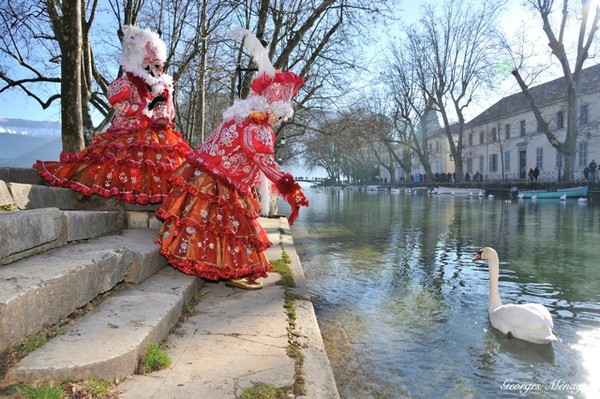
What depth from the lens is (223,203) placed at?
4.41 m

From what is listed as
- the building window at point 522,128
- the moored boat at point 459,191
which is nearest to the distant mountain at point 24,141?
the moored boat at point 459,191

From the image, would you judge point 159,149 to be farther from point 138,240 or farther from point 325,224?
point 325,224

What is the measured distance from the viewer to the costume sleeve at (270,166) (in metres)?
4.15

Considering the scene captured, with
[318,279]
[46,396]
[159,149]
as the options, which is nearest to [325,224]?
[318,279]

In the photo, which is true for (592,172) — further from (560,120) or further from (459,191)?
(560,120)

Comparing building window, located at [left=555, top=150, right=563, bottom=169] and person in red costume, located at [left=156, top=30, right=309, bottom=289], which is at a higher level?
building window, located at [left=555, top=150, right=563, bottom=169]

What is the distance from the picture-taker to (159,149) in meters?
5.59

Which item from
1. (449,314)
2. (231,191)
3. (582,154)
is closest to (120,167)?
(231,191)

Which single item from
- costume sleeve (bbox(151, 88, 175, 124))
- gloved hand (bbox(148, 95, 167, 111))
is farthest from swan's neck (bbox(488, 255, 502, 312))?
gloved hand (bbox(148, 95, 167, 111))

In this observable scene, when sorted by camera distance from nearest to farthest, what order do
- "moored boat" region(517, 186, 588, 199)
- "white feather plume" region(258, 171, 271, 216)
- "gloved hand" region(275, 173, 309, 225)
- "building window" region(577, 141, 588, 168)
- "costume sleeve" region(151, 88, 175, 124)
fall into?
"gloved hand" region(275, 173, 309, 225), "white feather plume" region(258, 171, 271, 216), "costume sleeve" region(151, 88, 175, 124), "moored boat" region(517, 186, 588, 199), "building window" region(577, 141, 588, 168)

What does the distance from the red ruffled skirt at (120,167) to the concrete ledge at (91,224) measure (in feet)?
1.30

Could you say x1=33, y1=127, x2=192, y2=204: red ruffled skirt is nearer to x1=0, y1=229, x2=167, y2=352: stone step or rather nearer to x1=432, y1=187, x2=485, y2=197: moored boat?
x1=0, y1=229, x2=167, y2=352: stone step

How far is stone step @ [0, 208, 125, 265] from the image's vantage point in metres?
2.66
